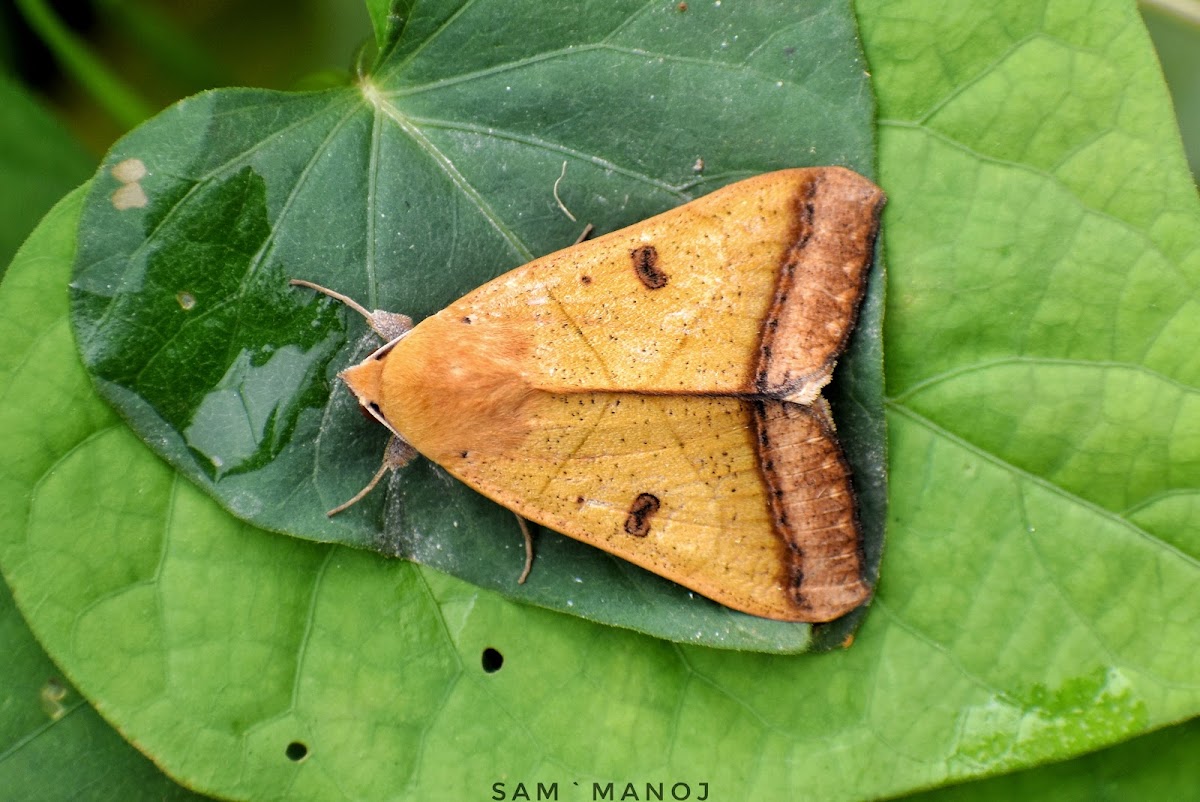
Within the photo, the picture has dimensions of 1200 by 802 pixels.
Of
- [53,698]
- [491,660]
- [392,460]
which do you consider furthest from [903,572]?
[53,698]

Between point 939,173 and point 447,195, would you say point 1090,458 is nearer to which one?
point 939,173

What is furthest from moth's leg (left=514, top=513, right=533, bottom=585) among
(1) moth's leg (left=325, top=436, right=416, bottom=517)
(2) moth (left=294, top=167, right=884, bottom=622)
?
(1) moth's leg (left=325, top=436, right=416, bottom=517)

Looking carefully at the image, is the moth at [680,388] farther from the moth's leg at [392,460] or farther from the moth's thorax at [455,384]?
the moth's leg at [392,460]

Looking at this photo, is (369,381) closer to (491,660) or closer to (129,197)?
(129,197)

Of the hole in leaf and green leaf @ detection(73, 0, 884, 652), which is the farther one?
the hole in leaf

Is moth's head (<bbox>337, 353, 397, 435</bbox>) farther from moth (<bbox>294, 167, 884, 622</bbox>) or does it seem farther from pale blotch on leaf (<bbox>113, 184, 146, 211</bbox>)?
pale blotch on leaf (<bbox>113, 184, 146, 211</bbox>)

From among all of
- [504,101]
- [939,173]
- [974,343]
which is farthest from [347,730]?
[939,173]
